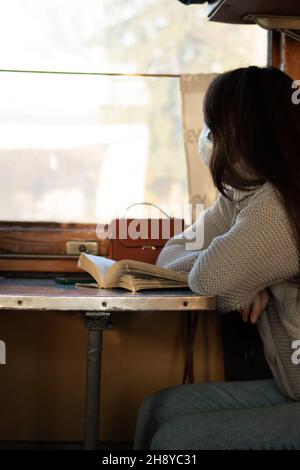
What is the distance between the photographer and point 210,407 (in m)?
1.62

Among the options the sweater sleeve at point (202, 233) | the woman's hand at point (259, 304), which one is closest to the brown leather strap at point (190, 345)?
the sweater sleeve at point (202, 233)

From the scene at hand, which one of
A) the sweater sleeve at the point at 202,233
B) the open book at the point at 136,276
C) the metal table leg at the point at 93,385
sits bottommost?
the metal table leg at the point at 93,385

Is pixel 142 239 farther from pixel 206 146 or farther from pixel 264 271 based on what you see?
pixel 264 271

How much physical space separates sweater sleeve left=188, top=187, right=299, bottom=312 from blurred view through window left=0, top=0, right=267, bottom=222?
943 mm

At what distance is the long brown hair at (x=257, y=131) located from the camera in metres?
1.49

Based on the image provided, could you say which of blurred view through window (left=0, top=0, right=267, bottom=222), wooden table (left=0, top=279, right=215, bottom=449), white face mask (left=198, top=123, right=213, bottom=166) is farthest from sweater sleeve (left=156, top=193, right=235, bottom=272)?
blurred view through window (left=0, top=0, right=267, bottom=222)

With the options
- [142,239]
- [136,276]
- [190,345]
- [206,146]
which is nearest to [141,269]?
[136,276]

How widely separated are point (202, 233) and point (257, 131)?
18.9 inches

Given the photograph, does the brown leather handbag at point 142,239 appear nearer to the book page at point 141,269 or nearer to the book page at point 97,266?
the book page at point 97,266

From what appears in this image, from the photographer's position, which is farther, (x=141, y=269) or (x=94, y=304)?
(x=141, y=269)

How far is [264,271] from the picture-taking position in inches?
58.1

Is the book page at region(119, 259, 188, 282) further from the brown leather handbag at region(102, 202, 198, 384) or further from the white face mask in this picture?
the brown leather handbag at region(102, 202, 198, 384)

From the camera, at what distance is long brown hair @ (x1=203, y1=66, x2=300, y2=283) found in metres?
1.49
